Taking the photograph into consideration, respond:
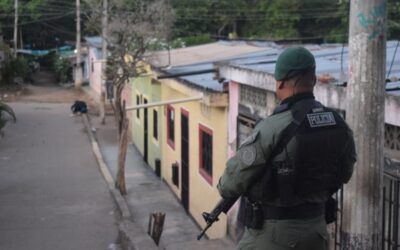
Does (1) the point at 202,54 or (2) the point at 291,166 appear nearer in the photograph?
(2) the point at 291,166

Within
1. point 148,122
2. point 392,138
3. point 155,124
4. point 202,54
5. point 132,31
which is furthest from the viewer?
point 132,31

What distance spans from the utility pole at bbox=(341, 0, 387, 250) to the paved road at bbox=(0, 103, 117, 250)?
7.27 meters

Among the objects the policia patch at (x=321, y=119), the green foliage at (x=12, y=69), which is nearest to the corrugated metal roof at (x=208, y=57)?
the policia patch at (x=321, y=119)

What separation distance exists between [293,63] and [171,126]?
1428 centimetres

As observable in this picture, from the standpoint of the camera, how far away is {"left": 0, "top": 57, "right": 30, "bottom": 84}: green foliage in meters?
41.8

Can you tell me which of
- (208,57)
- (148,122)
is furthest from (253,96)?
(148,122)

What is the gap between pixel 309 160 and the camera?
3176 mm

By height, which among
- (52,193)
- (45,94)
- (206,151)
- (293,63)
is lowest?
(45,94)

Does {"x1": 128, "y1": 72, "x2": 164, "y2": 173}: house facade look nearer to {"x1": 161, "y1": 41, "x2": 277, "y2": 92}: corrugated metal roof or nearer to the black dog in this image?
{"x1": 161, "y1": 41, "x2": 277, "y2": 92}: corrugated metal roof

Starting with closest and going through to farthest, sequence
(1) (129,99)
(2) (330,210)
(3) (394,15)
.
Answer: (2) (330,210) → (3) (394,15) → (1) (129,99)

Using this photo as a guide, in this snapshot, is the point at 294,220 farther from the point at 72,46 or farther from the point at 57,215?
the point at 72,46

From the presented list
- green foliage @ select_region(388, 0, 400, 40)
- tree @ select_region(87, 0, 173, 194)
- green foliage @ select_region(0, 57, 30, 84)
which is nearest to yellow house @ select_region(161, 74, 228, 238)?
tree @ select_region(87, 0, 173, 194)

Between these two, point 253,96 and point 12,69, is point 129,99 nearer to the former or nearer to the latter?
point 12,69

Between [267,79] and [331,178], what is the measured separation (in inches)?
227
